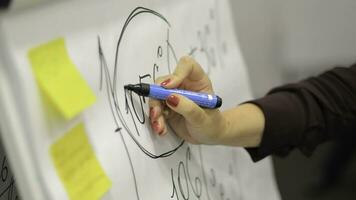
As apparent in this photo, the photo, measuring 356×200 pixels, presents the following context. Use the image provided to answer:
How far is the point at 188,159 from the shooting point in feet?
1.99

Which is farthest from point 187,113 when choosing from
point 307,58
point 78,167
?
point 307,58

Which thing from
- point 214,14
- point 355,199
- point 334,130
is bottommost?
point 355,199

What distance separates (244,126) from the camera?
2.26 feet

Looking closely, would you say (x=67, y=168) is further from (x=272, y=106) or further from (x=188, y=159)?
(x=272, y=106)

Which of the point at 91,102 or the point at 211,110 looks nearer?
the point at 91,102

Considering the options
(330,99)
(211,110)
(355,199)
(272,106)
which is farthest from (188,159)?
(355,199)

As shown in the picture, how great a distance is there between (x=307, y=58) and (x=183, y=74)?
1057mm

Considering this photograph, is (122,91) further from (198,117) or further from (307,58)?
(307,58)

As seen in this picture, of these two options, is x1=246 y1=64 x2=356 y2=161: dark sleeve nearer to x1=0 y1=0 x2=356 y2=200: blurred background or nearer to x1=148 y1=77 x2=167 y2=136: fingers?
x1=148 y1=77 x2=167 y2=136: fingers

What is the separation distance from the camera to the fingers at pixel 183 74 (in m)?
0.54

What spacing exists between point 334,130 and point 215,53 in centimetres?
26

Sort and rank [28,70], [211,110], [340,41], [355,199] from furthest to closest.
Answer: [340,41] → [355,199] → [211,110] → [28,70]

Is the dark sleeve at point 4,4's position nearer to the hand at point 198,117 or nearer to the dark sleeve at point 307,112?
the hand at point 198,117

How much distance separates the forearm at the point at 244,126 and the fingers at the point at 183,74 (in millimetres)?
84
